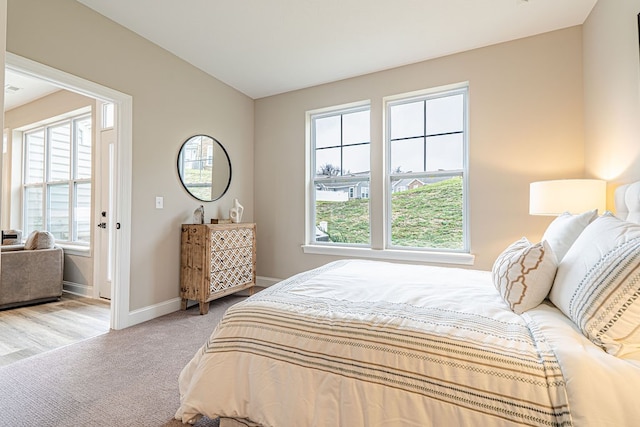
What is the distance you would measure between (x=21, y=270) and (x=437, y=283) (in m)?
4.29

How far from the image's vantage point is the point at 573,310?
1.08 m

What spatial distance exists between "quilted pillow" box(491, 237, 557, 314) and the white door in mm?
4073

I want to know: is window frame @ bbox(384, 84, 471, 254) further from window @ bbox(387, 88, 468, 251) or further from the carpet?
the carpet

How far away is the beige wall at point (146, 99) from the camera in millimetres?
2229

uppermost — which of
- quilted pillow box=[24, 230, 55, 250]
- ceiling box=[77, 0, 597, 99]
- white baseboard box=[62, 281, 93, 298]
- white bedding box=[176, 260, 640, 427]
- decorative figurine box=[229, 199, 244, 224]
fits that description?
ceiling box=[77, 0, 597, 99]

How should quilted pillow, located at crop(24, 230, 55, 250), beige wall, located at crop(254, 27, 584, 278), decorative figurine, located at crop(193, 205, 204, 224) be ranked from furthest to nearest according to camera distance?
quilted pillow, located at crop(24, 230, 55, 250)
decorative figurine, located at crop(193, 205, 204, 224)
beige wall, located at crop(254, 27, 584, 278)

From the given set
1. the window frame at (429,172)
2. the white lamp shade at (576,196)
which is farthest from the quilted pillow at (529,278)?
the window frame at (429,172)

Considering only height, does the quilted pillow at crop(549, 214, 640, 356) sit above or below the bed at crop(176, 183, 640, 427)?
above

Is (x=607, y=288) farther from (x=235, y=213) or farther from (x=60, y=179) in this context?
(x=60, y=179)

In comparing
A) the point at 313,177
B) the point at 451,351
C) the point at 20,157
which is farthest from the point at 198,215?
the point at 20,157

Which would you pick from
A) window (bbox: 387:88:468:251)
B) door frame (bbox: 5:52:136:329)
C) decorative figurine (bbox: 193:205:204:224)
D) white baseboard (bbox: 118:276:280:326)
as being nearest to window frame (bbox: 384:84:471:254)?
window (bbox: 387:88:468:251)

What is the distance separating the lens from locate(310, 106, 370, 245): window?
3723 millimetres

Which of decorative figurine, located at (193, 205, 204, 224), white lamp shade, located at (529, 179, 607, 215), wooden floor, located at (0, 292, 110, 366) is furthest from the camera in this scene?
decorative figurine, located at (193, 205, 204, 224)

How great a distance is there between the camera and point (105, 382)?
6.12ft
